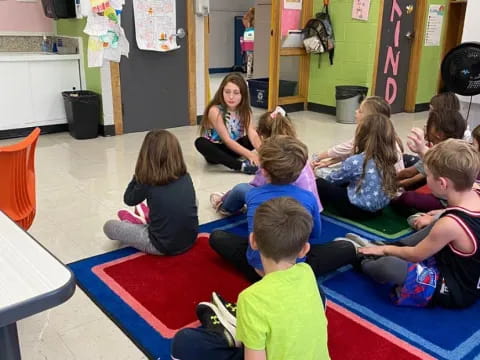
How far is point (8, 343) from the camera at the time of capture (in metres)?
1.09

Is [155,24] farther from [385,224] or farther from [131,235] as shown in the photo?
[385,224]

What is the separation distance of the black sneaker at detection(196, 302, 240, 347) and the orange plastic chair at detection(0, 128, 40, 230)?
75 cm

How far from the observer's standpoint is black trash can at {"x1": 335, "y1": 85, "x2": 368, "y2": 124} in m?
5.79

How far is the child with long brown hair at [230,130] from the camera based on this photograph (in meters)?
3.77

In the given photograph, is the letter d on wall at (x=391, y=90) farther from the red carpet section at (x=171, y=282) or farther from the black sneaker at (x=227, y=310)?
the black sneaker at (x=227, y=310)

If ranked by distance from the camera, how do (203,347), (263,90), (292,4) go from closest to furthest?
(203,347) → (292,4) → (263,90)

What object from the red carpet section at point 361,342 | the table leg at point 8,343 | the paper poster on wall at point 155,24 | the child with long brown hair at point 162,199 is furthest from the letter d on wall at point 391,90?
the table leg at point 8,343

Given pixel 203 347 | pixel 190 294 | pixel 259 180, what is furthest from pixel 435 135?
pixel 203 347

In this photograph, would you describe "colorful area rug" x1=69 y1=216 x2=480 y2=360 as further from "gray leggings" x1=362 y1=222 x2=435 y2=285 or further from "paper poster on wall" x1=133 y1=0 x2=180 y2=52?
"paper poster on wall" x1=133 y1=0 x2=180 y2=52

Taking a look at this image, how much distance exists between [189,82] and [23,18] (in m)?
1.78

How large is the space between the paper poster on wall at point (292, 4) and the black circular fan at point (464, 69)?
2273 mm

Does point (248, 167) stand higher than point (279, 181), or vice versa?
point (279, 181)

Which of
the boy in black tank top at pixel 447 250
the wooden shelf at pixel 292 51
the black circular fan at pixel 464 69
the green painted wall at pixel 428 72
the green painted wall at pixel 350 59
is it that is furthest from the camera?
the green painted wall at pixel 428 72

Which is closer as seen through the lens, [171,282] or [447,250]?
[447,250]
